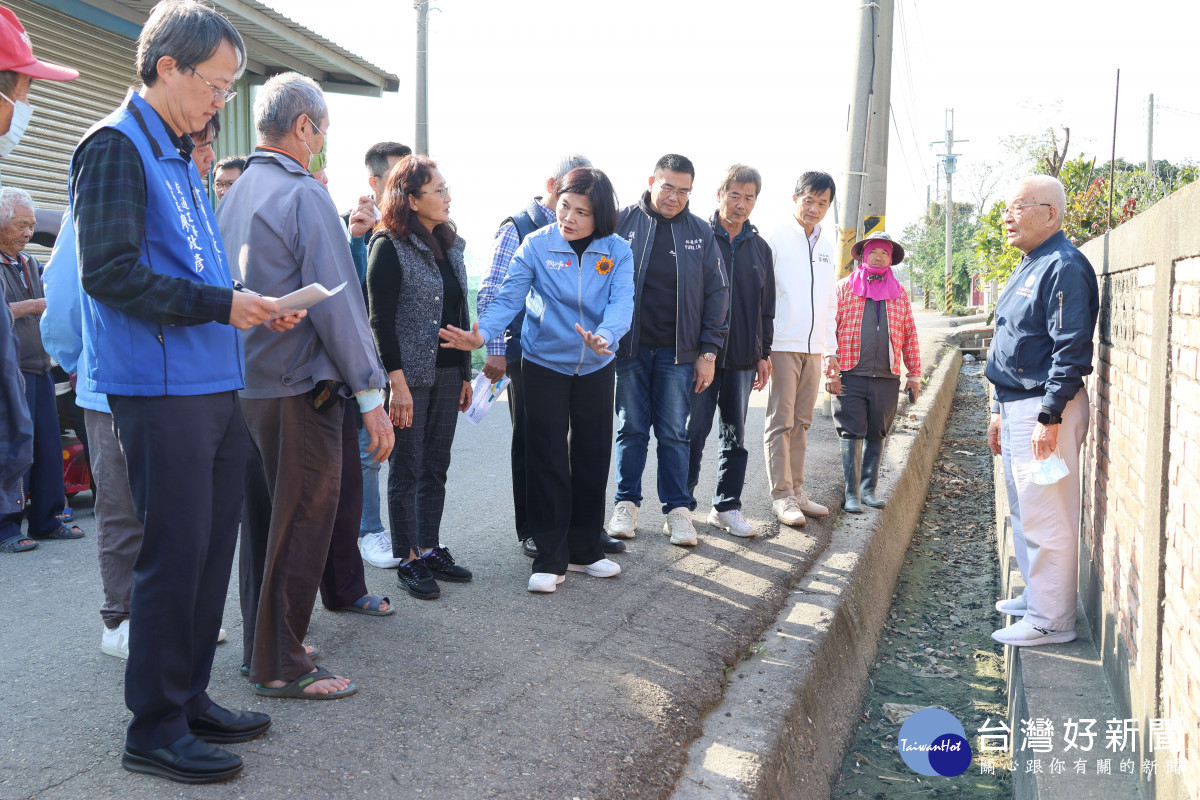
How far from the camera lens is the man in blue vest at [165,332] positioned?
A: 2400 mm

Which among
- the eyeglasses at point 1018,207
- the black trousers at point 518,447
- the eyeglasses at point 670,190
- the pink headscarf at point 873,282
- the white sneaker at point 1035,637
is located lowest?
the white sneaker at point 1035,637

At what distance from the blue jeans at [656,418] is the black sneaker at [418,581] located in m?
1.49

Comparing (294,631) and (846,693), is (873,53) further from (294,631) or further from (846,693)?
(294,631)

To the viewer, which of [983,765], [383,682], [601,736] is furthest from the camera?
[983,765]

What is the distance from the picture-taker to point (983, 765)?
4.35m

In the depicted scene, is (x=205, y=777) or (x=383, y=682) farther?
(x=383, y=682)

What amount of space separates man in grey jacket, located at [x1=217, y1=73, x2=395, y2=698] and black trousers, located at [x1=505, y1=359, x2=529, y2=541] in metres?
1.68

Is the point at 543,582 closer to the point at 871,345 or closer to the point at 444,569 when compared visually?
the point at 444,569

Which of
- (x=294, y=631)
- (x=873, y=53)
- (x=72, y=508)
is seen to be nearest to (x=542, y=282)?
(x=294, y=631)

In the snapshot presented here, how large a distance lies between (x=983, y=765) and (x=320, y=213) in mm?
3746

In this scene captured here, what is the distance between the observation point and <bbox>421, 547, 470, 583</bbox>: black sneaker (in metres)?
4.48

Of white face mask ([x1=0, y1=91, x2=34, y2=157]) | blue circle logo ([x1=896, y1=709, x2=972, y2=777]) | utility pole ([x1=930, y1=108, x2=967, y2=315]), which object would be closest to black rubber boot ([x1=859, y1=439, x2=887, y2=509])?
blue circle logo ([x1=896, y1=709, x2=972, y2=777])

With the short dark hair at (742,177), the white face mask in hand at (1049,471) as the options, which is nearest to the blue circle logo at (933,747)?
the white face mask in hand at (1049,471)

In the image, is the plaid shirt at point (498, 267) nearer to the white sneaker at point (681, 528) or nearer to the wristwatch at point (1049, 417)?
the white sneaker at point (681, 528)
